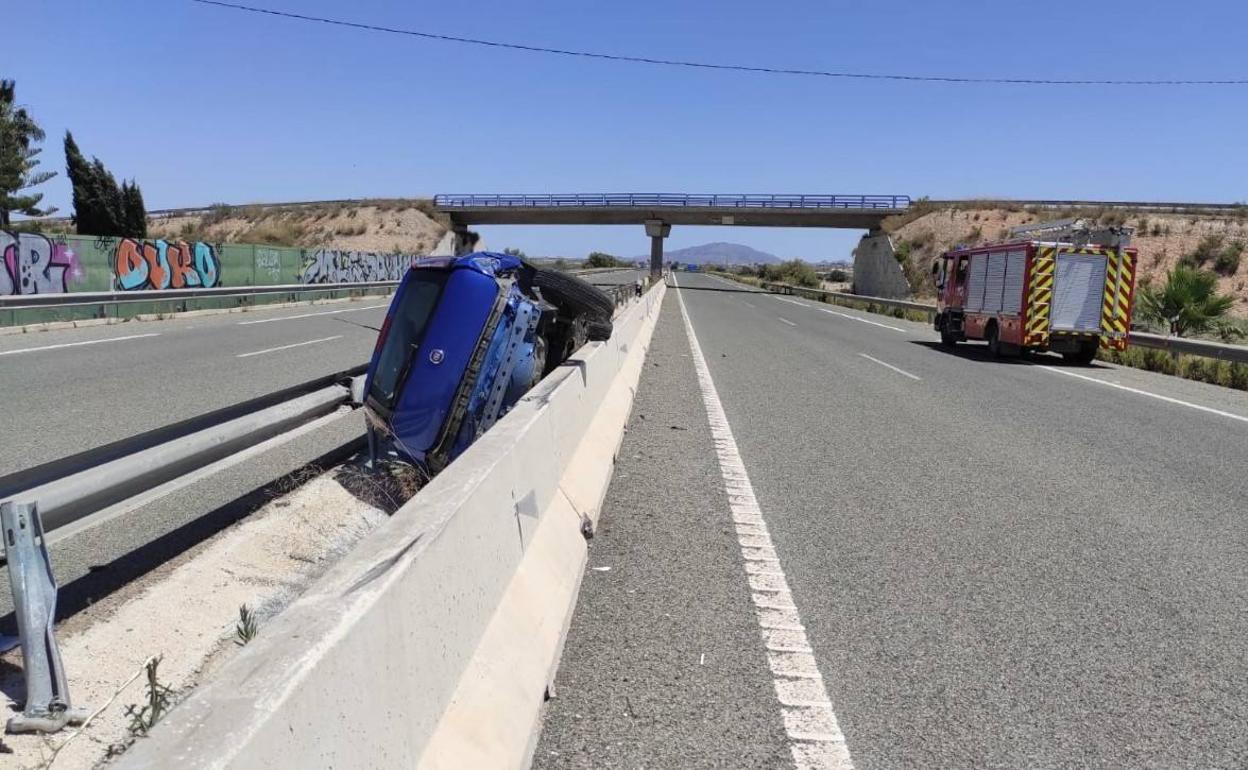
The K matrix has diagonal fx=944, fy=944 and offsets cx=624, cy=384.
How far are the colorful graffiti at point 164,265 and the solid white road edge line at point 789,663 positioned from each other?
24017 mm

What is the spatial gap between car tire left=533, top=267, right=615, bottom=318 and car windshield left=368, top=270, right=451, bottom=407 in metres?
1.47

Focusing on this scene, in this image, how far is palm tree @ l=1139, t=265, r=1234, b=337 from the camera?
24281 millimetres

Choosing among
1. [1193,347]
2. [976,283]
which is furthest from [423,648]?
[976,283]

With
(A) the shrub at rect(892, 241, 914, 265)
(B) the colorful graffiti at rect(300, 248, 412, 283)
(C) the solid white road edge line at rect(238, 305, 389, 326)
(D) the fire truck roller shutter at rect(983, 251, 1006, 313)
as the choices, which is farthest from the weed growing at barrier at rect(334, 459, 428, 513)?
(A) the shrub at rect(892, 241, 914, 265)

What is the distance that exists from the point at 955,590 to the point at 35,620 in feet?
14.3

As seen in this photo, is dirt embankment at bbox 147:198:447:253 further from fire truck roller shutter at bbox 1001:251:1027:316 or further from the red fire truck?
the red fire truck

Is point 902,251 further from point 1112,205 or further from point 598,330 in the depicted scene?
point 598,330

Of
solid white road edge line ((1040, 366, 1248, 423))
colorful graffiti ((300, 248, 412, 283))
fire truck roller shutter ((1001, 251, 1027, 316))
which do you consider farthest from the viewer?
colorful graffiti ((300, 248, 412, 283))

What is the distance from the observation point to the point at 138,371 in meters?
13.0

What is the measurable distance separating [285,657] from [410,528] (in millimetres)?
983

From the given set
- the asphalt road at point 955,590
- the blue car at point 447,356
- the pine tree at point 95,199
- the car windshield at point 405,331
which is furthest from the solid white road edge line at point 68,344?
the pine tree at point 95,199

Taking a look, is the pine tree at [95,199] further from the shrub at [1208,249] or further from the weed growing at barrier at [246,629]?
the shrub at [1208,249]

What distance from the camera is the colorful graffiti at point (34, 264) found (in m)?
21.6

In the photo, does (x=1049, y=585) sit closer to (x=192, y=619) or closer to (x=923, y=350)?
(x=192, y=619)
